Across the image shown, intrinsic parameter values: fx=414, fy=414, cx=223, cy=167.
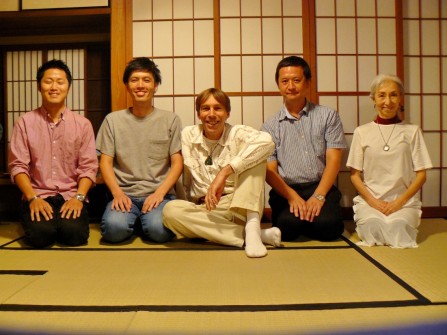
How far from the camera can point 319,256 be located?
2197mm

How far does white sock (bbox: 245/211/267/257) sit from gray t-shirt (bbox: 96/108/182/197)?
0.76 m

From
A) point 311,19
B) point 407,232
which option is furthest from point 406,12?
point 407,232

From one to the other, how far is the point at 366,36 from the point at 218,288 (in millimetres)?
2716

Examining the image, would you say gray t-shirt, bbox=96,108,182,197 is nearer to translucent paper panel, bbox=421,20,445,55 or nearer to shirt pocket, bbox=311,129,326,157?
shirt pocket, bbox=311,129,326,157

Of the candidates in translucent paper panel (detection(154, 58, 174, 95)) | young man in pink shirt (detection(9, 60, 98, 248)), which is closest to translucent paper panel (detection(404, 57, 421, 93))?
translucent paper panel (detection(154, 58, 174, 95))

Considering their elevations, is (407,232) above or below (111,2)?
below

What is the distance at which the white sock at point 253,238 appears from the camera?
2.17 metres

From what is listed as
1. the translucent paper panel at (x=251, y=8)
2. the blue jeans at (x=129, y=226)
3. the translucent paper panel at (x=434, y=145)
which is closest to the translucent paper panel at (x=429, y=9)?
the translucent paper panel at (x=434, y=145)

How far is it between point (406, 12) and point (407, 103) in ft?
2.59

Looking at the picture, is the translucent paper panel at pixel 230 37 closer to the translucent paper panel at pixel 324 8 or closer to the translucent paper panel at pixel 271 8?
the translucent paper panel at pixel 271 8

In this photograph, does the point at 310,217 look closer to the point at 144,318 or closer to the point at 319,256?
the point at 319,256

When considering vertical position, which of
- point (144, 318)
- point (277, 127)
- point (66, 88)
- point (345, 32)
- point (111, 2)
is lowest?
point (144, 318)

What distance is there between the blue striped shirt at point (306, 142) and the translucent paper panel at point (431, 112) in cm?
120

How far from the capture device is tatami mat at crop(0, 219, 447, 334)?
1.36 m
